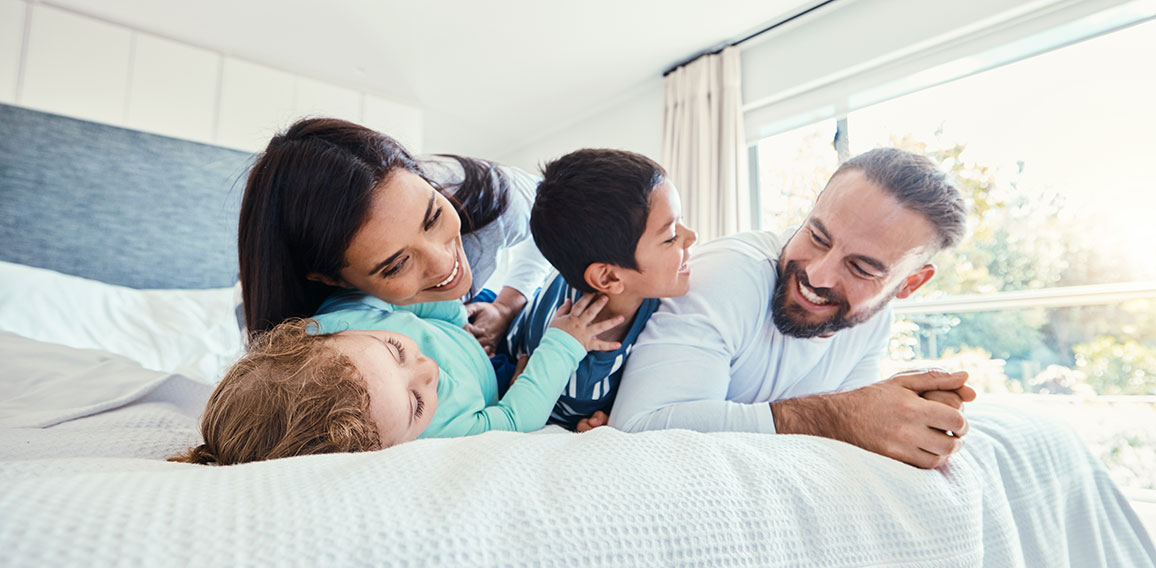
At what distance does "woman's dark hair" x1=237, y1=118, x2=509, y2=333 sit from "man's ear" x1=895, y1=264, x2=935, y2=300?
3.42 ft

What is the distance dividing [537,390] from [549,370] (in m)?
0.04

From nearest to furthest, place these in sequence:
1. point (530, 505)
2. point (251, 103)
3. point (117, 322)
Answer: point (530, 505), point (117, 322), point (251, 103)

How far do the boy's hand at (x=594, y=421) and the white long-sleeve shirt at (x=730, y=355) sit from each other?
0.22 ft

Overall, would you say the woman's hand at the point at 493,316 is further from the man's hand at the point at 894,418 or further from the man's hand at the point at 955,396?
the man's hand at the point at 955,396

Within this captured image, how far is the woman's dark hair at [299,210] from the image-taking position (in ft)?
3.40

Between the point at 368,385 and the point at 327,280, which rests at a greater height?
the point at 327,280

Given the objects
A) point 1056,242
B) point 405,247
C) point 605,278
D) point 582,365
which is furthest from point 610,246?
point 1056,242

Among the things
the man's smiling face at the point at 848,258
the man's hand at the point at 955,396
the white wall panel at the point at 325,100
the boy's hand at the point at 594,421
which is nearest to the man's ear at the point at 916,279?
the man's smiling face at the point at 848,258

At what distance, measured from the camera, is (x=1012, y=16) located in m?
2.69

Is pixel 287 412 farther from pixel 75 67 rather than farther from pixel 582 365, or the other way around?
pixel 75 67

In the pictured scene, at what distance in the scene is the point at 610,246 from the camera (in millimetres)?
1177

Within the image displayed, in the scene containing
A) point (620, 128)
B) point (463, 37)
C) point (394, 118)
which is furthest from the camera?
point (620, 128)

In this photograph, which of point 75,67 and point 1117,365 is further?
point 75,67

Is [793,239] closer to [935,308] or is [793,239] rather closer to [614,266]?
[614,266]
